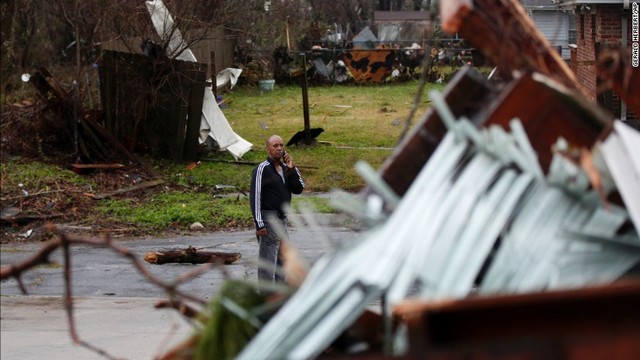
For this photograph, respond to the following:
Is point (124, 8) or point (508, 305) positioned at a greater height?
point (508, 305)

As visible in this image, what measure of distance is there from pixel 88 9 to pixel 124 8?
0.82m

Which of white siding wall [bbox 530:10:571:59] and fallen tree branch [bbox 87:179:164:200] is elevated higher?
white siding wall [bbox 530:10:571:59]

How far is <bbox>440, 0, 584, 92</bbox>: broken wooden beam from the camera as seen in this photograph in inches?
120

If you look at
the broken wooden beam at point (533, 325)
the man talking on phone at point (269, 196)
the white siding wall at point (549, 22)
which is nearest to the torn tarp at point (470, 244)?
the broken wooden beam at point (533, 325)

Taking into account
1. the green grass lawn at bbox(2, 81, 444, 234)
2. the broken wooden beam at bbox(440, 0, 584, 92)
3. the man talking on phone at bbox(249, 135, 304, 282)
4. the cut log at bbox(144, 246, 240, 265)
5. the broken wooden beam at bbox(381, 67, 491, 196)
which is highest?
the broken wooden beam at bbox(440, 0, 584, 92)

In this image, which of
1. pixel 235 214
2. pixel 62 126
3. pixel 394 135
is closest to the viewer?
pixel 235 214

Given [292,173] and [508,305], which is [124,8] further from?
[508,305]

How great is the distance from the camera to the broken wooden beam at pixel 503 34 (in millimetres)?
3053

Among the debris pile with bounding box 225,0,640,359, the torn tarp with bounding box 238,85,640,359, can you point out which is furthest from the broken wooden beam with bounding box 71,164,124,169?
the torn tarp with bounding box 238,85,640,359

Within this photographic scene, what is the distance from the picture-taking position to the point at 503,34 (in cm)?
309

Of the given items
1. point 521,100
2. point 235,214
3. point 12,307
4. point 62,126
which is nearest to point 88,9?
point 62,126

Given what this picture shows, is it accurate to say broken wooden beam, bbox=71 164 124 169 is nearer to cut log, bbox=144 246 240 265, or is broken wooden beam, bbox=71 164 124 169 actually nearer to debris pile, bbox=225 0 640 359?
cut log, bbox=144 246 240 265

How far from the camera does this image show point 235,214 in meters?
16.2

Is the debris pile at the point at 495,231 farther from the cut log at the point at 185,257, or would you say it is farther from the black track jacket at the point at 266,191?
the cut log at the point at 185,257
